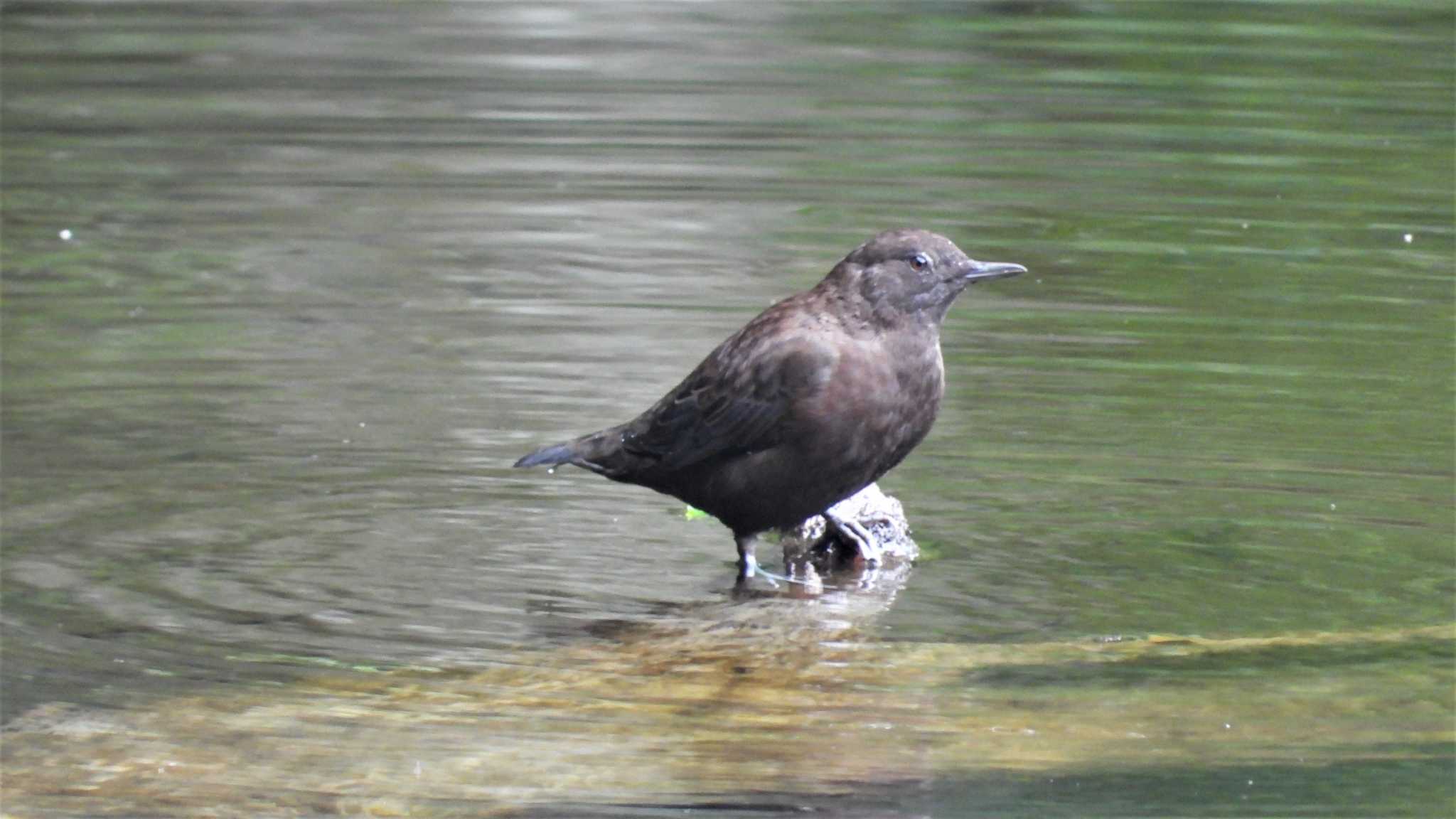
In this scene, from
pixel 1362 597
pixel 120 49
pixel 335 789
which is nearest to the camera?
pixel 335 789

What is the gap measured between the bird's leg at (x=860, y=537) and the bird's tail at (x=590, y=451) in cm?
65

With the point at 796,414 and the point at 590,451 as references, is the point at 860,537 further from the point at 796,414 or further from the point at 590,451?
the point at 590,451

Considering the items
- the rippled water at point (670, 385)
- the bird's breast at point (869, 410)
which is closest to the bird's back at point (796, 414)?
the bird's breast at point (869, 410)

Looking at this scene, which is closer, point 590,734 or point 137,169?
point 590,734

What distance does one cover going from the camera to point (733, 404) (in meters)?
6.17

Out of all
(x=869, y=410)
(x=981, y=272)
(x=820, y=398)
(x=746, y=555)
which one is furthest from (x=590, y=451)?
(x=981, y=272)

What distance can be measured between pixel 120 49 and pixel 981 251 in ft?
24.9

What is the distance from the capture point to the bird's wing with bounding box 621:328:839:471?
596 cm

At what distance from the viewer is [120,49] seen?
15102 millimetres

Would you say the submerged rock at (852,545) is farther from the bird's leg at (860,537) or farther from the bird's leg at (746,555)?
the bird's leg at (746,555)

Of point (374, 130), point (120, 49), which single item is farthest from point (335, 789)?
point (120, 49)

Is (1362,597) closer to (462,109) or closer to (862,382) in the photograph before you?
(862,382)

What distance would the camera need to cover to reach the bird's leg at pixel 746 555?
249 inches

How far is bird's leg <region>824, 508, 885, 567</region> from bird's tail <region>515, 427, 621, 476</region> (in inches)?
25.5
